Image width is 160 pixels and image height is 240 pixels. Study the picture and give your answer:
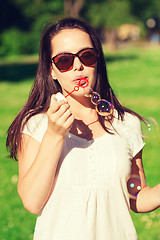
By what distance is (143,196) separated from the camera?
2.39 m

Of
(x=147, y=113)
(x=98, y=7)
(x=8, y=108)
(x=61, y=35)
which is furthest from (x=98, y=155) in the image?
(x=98, y=7)

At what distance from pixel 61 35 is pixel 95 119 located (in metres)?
0.53

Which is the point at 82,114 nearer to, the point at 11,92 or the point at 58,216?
the point at 58,216

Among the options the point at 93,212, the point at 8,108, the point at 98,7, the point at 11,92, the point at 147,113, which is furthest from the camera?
the point at 98,7

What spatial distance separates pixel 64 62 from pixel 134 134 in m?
0.57

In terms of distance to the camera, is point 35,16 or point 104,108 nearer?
point 104,108

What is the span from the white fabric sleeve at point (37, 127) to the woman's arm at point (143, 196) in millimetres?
560

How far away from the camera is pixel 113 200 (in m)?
2.21

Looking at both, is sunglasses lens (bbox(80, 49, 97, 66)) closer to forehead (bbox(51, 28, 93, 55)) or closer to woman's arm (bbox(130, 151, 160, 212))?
forehead (bbox(51, 28, 93, 55))

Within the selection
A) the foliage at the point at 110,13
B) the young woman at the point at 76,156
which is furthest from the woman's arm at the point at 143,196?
the foliage at the point at 110,13

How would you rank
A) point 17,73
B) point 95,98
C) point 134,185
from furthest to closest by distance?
1. point 17,73
2. point 95,98
3. point 134,185

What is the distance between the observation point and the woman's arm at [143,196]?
234 cm

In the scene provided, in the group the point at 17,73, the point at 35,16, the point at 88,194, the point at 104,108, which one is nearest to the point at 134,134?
the point at 104,108

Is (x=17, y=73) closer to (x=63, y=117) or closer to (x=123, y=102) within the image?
(x=123, y=102)
